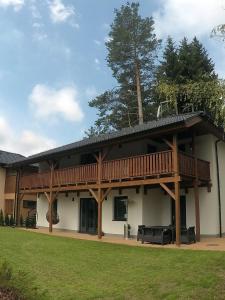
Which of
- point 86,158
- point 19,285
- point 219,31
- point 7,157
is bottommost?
point 19,285

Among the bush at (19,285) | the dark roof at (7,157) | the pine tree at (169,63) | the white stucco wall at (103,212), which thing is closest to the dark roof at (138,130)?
the white stucco wall at (103,212)

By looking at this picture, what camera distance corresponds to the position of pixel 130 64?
35125mm

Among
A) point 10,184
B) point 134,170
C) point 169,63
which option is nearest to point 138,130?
point 134,170

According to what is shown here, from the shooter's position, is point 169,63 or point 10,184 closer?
point 10,184

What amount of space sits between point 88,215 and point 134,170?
634 centimetres

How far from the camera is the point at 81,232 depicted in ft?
73.4

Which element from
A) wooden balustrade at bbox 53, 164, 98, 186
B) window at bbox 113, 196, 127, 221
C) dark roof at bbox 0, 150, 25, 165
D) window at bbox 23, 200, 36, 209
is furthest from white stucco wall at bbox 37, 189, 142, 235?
dark roof at bbox 0, 150, 25, 165

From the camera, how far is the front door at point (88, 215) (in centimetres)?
2191

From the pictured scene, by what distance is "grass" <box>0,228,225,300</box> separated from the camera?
27.9 feet

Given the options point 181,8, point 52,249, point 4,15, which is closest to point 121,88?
point 4,15

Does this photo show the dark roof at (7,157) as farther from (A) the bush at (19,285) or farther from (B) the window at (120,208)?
(A) the bush at (19,285)

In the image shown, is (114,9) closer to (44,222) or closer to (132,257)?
(44,222)

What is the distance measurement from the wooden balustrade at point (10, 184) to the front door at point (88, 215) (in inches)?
346

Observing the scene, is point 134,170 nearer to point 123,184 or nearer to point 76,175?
point 123,184
